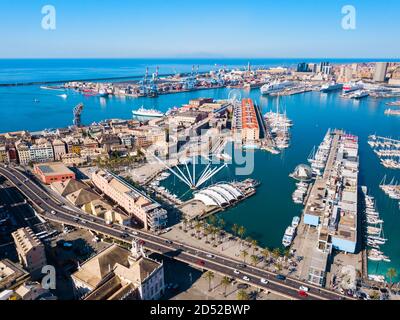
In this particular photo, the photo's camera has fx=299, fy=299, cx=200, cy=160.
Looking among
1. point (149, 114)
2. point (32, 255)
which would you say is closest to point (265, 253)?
point (32, 255)

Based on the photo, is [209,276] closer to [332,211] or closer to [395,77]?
[332,211]

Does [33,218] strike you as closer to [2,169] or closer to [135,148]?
[2,169]

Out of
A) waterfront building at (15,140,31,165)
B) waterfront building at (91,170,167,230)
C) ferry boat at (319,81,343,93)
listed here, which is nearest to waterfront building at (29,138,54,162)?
waterfront building at (15,140,31,165)

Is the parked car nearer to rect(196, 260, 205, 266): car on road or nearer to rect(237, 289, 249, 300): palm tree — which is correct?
rect(196, 260, 205, 266): car on road

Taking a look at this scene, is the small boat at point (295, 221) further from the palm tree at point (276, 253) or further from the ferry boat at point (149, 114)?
the ferry boat at point (149, 114)

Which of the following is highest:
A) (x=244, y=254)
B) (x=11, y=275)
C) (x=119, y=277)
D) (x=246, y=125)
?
(x=246, y=125)

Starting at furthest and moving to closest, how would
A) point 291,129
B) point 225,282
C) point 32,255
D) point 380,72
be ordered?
point 380,72 → point 291,129 → point 32,255 → point 225,282
